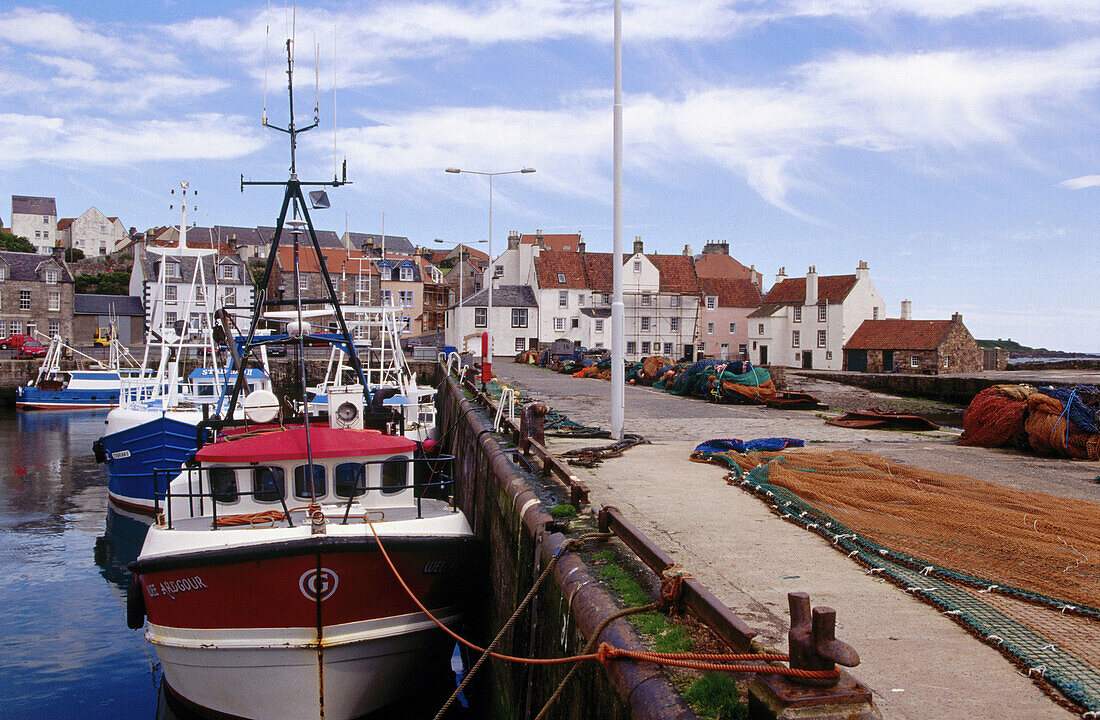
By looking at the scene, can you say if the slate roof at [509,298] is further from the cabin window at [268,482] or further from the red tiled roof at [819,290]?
the cabin window at [268,482]

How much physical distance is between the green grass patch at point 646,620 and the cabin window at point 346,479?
150 inches

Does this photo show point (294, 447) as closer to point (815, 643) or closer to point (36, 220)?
point (815, 643)

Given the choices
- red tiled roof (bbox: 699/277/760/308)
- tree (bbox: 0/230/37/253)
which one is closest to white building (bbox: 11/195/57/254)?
tree (bbox: 0/230/37/253)

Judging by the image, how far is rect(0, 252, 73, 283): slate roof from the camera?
63.8 m

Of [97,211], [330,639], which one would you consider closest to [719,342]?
[330,639]

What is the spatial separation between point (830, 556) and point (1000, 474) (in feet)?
15.8

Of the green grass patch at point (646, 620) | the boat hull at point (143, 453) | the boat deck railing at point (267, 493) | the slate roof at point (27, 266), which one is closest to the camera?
the green grass patch at point (646, 620)

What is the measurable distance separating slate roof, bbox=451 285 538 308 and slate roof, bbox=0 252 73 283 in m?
33.5

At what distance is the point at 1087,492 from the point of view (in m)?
7.94

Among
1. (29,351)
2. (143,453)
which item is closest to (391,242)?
(29,351)

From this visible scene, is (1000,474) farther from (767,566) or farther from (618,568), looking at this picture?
(618,568)

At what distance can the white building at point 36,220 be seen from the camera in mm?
108438

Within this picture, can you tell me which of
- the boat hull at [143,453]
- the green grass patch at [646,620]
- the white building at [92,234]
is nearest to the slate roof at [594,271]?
the boat hull at [143,453]

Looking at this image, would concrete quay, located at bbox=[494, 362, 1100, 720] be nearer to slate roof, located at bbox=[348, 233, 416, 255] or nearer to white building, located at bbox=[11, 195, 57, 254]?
slate roof, located at bbox=[348, 233, 416, 255]
